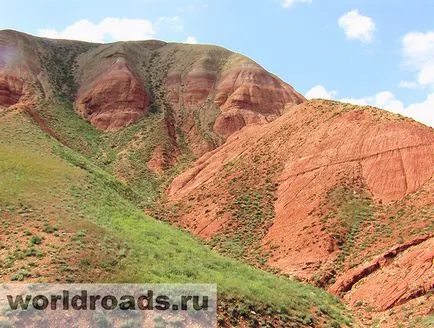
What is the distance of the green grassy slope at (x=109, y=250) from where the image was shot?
65.4 feet

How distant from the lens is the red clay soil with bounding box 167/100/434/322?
29281 mm

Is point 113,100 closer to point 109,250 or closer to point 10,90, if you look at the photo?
point 10,90

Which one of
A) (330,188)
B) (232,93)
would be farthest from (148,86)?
(330,188)

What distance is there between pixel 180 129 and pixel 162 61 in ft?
69.4

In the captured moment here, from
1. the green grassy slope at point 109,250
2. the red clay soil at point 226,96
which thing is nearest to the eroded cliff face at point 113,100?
the red clay soil at point 226,96

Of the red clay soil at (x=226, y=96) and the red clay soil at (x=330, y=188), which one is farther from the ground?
the red clay soil at (x=226, y=96)

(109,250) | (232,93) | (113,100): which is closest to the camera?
(109,250)

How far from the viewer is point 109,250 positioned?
21859 millimetres

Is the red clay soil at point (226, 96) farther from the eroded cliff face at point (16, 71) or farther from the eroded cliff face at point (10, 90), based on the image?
the eroded cliff face at point (10, 90)

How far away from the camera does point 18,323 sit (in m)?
16.2

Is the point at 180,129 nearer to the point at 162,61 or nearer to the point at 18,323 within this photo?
the point at 162,61

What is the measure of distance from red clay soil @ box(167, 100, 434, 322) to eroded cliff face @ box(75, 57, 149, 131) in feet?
74.5

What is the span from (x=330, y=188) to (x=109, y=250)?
2105 centimetres

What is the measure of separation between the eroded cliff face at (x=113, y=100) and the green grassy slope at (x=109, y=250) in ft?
128
